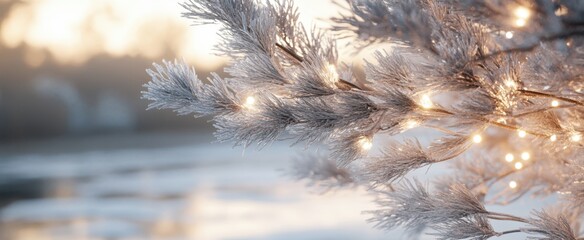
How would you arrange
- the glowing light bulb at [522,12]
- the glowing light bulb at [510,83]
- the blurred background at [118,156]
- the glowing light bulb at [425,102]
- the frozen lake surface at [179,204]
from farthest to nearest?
the blurred background at [118,156], the frozen lake surface at [179,204], the glowing light bulb at [425,102], the glowing light bulb at [510,83], the glowing light bulb at [522,12]

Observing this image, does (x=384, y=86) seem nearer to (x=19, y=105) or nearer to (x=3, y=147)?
(x=3, y=147)

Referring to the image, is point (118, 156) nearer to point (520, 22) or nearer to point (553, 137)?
point (553, 137)

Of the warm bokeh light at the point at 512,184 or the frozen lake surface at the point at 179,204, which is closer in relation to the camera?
the warm bokeh light at the point at 512,184

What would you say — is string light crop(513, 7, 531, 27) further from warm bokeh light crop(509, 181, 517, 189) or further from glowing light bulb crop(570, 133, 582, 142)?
warm bokeh light crop(509, 181, 517, 189)

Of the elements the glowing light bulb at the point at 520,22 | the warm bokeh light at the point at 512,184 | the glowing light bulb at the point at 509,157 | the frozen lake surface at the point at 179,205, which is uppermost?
the frozen lake surface at the point at 179,205

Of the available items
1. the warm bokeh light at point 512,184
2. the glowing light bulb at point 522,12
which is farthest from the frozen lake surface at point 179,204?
the glowing light bulb at point 522,12

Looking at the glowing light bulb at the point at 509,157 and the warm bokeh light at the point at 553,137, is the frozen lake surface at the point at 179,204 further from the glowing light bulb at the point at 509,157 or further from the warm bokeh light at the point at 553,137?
the warm bokeh light at the point at 553,137
